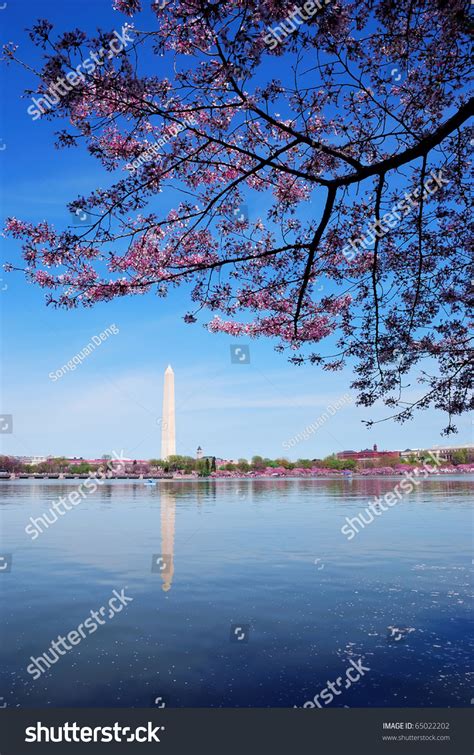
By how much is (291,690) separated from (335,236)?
6.88 meters

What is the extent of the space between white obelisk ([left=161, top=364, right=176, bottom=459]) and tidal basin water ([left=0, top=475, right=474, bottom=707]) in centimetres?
6643

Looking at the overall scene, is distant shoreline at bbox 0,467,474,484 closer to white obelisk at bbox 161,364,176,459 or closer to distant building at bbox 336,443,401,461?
distant building at bbox 336,443,401,461

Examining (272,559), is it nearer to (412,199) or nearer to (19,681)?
(19,681)

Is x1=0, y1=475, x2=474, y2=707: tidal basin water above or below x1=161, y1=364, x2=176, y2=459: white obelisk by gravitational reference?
below

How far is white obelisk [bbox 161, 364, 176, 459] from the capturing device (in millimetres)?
87125

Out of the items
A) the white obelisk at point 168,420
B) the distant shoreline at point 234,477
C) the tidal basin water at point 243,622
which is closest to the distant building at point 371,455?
the distant shoreline at point 234,477

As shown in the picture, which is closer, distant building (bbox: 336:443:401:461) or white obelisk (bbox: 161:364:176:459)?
white obelisk (bbox: 161:364:176:459)

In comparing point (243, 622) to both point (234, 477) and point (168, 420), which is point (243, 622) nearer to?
point (168, 420)

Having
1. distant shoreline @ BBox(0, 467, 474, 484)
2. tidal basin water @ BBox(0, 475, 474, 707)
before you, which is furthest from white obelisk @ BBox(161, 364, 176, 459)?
tidal basin water @ BBox(0, 475, 474, 707)

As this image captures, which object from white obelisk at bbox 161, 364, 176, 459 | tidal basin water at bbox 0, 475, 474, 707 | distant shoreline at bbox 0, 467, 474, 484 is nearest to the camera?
tidal basin water at bbox 0, 475, 474, 707

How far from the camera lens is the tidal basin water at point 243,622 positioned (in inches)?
273

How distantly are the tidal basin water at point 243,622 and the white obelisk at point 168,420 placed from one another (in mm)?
66431

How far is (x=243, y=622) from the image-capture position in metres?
9.84

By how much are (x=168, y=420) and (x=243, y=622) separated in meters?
83.0
